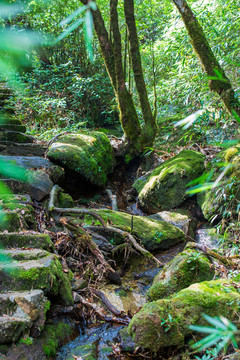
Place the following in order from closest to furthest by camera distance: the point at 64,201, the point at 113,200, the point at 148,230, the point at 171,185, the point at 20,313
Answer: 1. the point at 20,313
2. the point at 148,230
3. the point at 64,201
4. the point at 113,200
5. the point at 171,185

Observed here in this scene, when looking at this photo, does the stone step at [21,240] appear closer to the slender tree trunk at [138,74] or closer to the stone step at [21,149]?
the stone step at [21,149]

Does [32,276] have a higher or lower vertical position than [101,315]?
higher

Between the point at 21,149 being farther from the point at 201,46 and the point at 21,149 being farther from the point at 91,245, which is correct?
the point at 201,46

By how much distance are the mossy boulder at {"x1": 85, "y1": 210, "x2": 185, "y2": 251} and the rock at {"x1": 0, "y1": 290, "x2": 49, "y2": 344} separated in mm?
2021

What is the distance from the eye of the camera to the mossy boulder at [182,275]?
2719 mm

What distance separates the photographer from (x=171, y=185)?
18.9 feet

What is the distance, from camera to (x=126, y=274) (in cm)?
359

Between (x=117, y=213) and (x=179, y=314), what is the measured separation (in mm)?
2641

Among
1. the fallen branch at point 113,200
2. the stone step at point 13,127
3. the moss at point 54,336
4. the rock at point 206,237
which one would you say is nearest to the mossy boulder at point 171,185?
the fallen branch at point 113,200

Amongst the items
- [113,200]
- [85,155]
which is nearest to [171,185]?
[113,200]

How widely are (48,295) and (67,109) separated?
310 inches

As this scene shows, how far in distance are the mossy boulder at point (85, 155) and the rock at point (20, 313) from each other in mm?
3807

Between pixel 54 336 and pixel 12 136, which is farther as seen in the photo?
pixel 12 136

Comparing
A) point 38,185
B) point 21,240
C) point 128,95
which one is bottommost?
point 21,240
